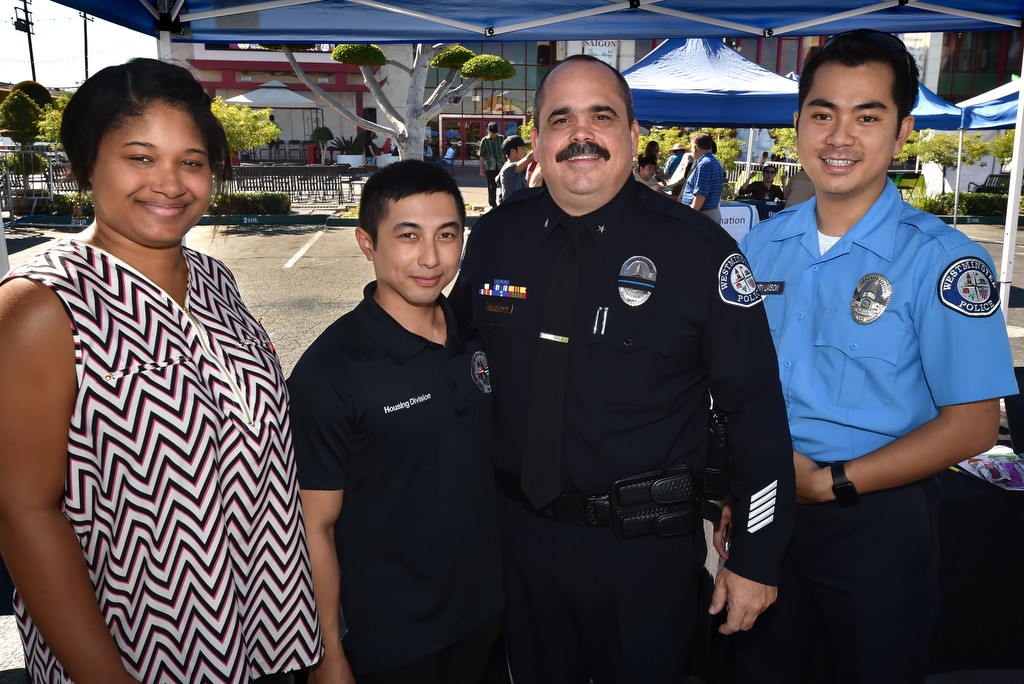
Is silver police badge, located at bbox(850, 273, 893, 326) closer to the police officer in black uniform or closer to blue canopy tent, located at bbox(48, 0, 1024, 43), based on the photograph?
the police officer in black uniform

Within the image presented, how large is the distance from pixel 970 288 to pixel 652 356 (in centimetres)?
83

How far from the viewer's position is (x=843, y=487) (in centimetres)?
201

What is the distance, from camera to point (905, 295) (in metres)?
2.04

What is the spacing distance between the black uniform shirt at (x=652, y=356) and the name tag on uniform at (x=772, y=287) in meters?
0.29

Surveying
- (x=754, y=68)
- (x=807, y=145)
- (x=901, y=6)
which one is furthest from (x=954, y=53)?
(x=807, y=145)

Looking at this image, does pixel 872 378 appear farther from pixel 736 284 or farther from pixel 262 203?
pixel 262 203

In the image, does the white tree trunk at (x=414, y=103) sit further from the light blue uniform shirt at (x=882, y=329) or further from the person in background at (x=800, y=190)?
the light blue uniform shirt at (x=882, y=329)

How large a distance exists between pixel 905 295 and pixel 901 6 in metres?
3.47

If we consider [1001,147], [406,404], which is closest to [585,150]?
[406,404]

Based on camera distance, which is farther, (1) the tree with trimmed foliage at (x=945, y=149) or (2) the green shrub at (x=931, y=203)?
(1) the tree with trimmed foliage at (x=945, y=149)

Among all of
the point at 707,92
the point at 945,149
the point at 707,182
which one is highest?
the point at 945,149

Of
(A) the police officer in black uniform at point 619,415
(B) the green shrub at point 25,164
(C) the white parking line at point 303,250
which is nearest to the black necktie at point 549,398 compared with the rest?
(A) the police officer in black uniform at point 619,415

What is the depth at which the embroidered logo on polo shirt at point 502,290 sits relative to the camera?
2260mm

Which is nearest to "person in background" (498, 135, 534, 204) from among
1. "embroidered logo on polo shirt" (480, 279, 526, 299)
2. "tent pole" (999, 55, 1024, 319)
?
"tent pole" (999, 55, 1024, 319)
